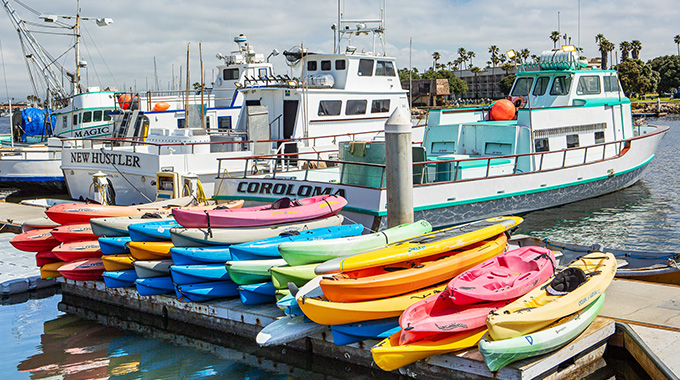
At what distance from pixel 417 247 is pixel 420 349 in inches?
72.0

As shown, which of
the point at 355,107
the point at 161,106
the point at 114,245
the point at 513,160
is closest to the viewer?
the point at 114,245

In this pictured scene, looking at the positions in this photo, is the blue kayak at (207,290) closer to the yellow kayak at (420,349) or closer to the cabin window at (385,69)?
the yellow kayak at (420,349)

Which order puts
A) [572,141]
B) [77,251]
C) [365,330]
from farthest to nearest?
1. [572,141]
2. [77,251]
3. [365,330]

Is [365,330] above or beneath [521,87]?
beneath

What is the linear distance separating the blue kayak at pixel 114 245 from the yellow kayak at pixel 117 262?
0.11 metres

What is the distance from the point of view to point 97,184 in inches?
653

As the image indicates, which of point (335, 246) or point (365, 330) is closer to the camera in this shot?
point (365, 330)

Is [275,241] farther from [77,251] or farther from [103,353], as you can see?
[77,251]

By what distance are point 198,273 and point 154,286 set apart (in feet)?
3.68

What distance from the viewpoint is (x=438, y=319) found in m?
6.78

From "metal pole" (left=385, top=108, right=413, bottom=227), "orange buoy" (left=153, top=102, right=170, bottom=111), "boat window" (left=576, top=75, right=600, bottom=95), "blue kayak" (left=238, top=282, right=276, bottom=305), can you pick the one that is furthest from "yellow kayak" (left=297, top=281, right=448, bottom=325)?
"orange buoy" (left=153, top=102, right=170, bottom=111)

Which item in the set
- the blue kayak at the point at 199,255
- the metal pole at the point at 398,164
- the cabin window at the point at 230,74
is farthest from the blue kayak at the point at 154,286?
the cabin window at the point at 230,74

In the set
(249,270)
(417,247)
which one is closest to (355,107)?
(249,270)

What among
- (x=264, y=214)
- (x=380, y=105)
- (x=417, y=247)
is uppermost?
(x=380, y=105)
